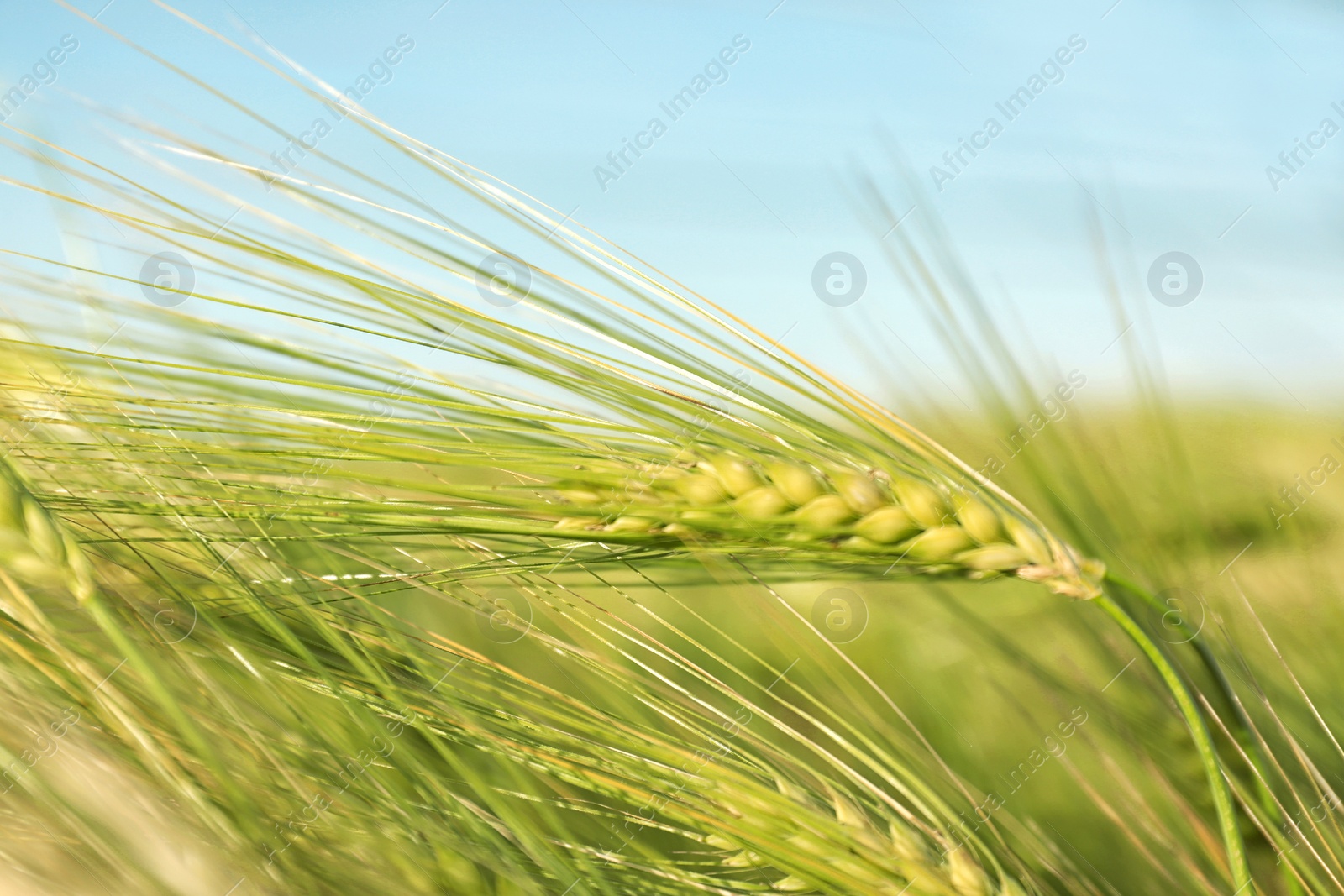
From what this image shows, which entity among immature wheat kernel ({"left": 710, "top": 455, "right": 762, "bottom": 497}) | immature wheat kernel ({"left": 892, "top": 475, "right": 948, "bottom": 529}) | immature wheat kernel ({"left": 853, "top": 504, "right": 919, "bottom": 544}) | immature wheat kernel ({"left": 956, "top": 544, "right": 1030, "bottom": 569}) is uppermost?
immature wheat kernel ({"left": 710, "top": 455, "right": 762, "bottom": 497})

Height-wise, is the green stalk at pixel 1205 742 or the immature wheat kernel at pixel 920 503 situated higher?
the immature wheat kernel at pixel 920 503

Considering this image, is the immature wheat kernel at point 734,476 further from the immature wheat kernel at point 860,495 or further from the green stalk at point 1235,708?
the green stalk at point 1235,708

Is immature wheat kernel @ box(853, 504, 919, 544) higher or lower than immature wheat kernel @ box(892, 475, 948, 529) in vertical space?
lower

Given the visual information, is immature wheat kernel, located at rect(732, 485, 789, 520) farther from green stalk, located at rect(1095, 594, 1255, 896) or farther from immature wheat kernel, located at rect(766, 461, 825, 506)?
green stalk, located at rect(1095, 594, 1255, 896)

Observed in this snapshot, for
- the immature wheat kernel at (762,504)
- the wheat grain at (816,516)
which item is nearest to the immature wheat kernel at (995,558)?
the wheat grain at (816,516)

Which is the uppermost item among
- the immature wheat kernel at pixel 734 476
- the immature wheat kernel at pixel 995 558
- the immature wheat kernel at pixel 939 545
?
the immature wheat kernel at pixel 734 476

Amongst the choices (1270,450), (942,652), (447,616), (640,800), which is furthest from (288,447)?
(1270,450)

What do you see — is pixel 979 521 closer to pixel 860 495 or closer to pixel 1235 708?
pixel 860 495

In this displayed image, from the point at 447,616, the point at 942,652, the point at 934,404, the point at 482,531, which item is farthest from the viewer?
the point at 447,616

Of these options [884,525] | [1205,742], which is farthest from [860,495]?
[1205,742]

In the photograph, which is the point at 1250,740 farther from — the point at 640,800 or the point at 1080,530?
the point at 640,800

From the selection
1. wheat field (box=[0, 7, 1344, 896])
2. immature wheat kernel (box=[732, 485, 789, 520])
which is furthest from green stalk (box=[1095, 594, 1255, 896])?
immature wheat kernel (box=[732, 485, 789, 520])
